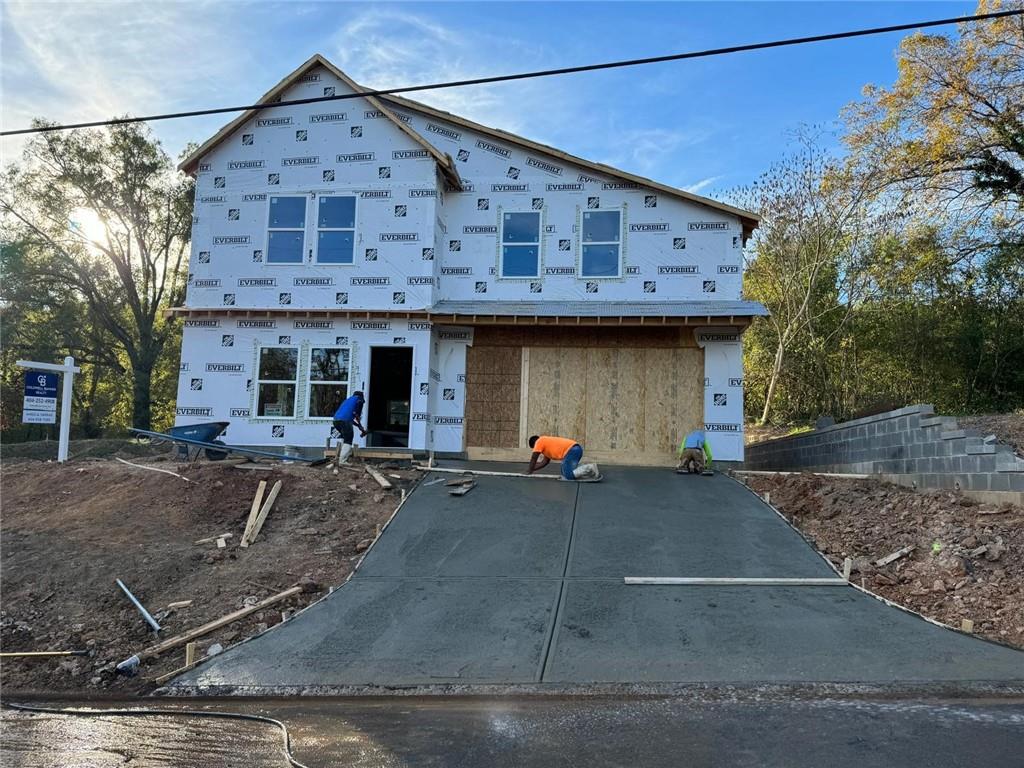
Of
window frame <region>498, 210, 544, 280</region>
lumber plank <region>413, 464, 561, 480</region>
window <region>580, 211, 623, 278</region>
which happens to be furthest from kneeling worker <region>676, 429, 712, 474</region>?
window frame <region>498, 210, 544, 280</region>

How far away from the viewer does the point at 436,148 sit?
15516 millimetres

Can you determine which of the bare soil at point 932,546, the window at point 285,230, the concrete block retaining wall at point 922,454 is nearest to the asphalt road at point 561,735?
the bare soil at point 932,546

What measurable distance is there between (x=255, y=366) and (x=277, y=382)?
1.98ft

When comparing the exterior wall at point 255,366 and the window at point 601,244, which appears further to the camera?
the window at point 601,244

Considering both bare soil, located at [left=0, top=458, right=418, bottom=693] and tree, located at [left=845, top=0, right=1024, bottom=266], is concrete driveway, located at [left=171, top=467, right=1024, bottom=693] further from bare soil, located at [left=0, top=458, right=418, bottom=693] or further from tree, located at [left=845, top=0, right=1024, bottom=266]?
tree, located at [left=845, top=0, right=1024, bottom=266]

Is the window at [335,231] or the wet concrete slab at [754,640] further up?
the window at [335,231]

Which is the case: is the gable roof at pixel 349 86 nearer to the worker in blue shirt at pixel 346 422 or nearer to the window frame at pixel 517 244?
the window frame at pixel 517 244

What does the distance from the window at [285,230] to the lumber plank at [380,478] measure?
552 centimetres

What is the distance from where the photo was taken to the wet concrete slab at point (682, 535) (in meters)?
8.66

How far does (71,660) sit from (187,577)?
1640 mm

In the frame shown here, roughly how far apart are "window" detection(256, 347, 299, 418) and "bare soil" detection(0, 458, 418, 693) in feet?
8.85

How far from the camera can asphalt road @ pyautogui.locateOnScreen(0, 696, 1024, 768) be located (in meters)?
4.53

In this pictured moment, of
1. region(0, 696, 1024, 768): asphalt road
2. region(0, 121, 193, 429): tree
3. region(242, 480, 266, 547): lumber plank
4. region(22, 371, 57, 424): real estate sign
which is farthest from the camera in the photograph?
region(0, 121, 193, 429): tree

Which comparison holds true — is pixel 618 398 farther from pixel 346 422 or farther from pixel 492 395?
pixel 346 422
